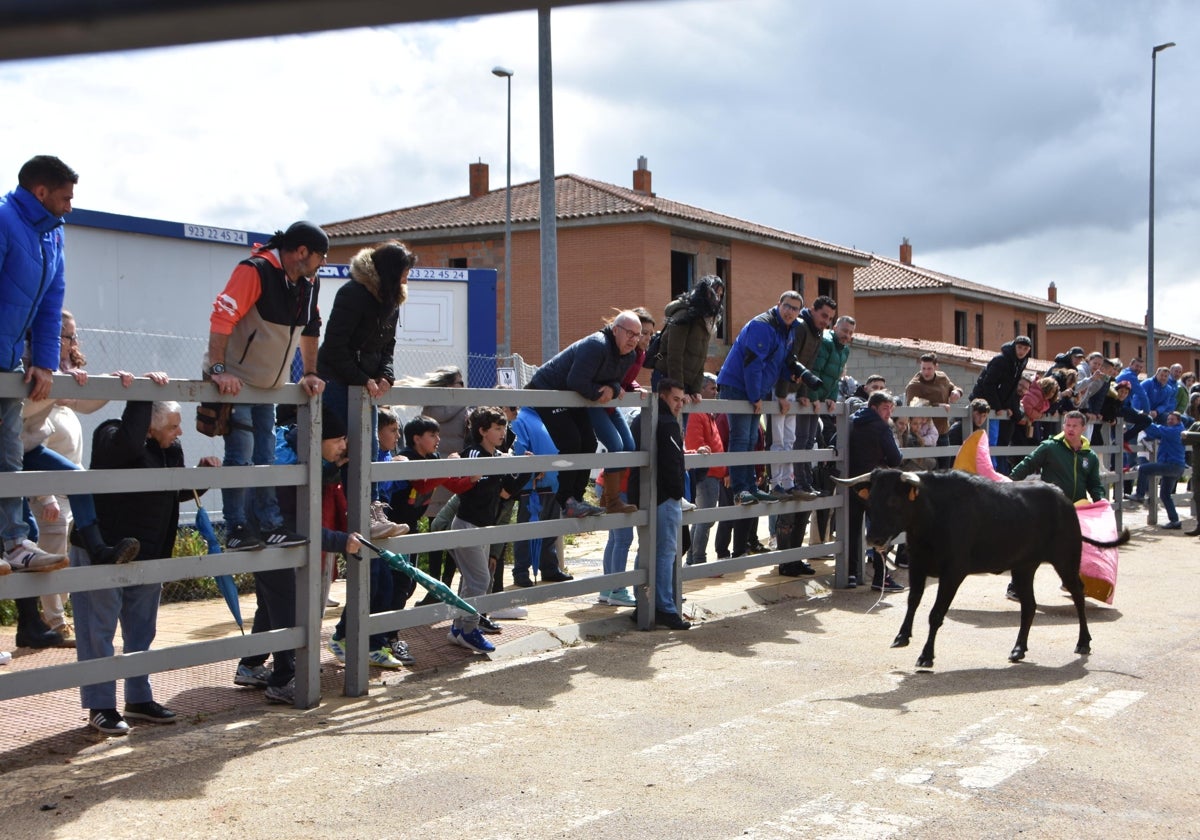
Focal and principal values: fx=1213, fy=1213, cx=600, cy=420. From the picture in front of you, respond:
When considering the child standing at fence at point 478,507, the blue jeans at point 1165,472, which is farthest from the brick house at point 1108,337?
the child standing at fence at point 478,507

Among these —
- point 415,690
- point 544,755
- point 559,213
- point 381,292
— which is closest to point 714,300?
point 381,292

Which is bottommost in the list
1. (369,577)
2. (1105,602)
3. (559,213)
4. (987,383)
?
(1105,602)

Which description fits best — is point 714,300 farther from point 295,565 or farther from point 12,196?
point 12,196

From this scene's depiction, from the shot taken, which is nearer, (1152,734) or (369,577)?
(1152,734)

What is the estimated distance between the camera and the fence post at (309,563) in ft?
21.2

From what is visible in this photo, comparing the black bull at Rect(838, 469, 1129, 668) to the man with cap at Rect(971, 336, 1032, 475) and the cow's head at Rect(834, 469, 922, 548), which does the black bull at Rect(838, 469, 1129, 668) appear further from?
the man with cap at Rect(971, 336, 1032, 475)

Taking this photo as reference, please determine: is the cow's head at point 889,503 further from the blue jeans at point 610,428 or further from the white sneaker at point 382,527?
the white sneaker at point 382,527

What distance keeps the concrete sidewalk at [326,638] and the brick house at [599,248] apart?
23.2 m

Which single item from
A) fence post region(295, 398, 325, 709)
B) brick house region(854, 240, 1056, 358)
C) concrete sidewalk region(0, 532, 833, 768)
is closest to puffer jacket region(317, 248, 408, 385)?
fence post region(295, 398, 325, 709)

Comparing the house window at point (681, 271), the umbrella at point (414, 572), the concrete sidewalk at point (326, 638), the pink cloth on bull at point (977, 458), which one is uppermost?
the house window at point (681, 271)

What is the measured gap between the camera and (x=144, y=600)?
598 centimetres

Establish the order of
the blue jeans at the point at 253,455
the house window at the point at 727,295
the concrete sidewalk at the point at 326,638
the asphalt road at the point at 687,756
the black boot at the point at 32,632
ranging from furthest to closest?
the house window at the point at 727,295
the black boot at the point at 32,632
the blue jeans at the point at 253,455
the concrete sidewalk at the point at 326,638
the asphalt road at the point at 687,756

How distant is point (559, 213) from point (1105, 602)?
91.1ft

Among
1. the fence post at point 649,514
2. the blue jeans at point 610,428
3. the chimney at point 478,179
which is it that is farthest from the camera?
the chimney at point 478,179
